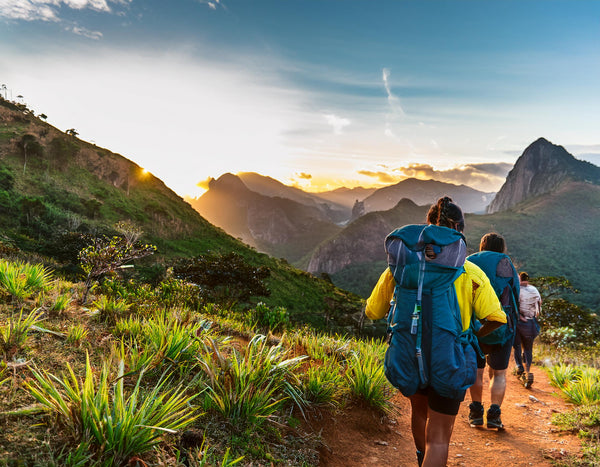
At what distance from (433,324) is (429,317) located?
0.16 feet

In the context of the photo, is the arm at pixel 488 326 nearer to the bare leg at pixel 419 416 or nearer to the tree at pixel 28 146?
the bare leg at pixel 419 416

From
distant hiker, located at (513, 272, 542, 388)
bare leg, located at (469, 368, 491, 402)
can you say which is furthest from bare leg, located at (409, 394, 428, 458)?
distant hiker, located at (513, 272, 542, 388)

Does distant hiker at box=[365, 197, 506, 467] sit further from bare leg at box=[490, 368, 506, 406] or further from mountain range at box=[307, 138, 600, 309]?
mountain range at box=[307, 138, 600, 309]

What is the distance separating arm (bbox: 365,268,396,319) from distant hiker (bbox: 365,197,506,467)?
0.51 feet

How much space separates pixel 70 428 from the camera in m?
2.13

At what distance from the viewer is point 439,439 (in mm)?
2377

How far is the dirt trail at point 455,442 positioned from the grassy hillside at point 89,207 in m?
27.2

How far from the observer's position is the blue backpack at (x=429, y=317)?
223cm

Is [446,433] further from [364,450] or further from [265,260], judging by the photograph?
[265,260]

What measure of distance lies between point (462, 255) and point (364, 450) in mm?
2423

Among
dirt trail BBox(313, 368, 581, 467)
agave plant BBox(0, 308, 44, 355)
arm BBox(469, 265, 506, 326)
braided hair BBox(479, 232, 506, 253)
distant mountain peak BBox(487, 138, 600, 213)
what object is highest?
distant mountain peak BBox(487, 138, 600, 213)

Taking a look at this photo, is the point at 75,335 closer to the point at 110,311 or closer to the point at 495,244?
the point at 110,311

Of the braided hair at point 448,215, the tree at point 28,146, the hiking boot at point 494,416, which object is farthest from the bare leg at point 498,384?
the tree at point 28,146

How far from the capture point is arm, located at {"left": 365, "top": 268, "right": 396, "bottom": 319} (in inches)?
103
